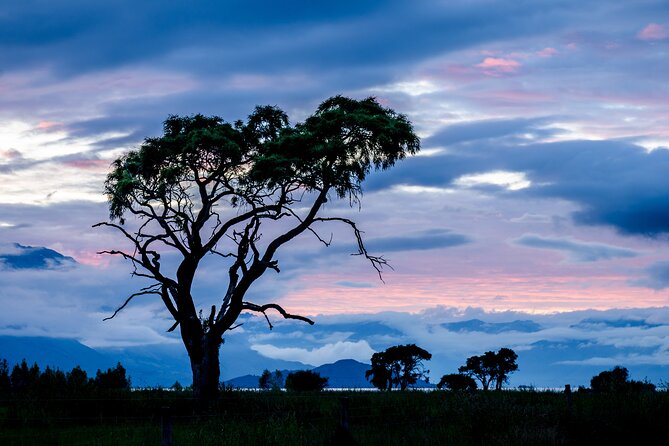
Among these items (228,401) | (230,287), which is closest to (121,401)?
(228,401)

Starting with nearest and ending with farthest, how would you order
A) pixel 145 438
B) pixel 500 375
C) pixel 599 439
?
pixel 599 439
pixel 145 438
pixel 500 375

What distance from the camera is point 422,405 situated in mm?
32531

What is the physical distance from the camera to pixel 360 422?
28859 millimetres

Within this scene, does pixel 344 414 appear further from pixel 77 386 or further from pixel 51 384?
pixel 51 384

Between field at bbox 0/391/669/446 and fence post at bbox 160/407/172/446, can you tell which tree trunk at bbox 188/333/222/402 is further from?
fence post at bbox 160/407/172/446

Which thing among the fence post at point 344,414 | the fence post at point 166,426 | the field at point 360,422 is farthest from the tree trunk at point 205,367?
the fence post at point 166,426

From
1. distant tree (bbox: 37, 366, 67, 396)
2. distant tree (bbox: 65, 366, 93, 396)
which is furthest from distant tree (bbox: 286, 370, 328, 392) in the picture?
distant tree (bbox: 65, 366, 93, 396)

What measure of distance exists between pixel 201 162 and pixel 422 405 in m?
19.8

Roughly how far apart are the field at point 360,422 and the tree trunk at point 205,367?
3288mm

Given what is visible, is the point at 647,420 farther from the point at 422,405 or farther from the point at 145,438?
the point at 145,438

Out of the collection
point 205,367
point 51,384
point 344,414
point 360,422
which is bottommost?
point 360,422

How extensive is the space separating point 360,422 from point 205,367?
13.3m

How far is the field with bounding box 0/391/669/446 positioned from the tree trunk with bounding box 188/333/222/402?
3.29m

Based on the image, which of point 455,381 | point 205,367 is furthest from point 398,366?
point 205,367
